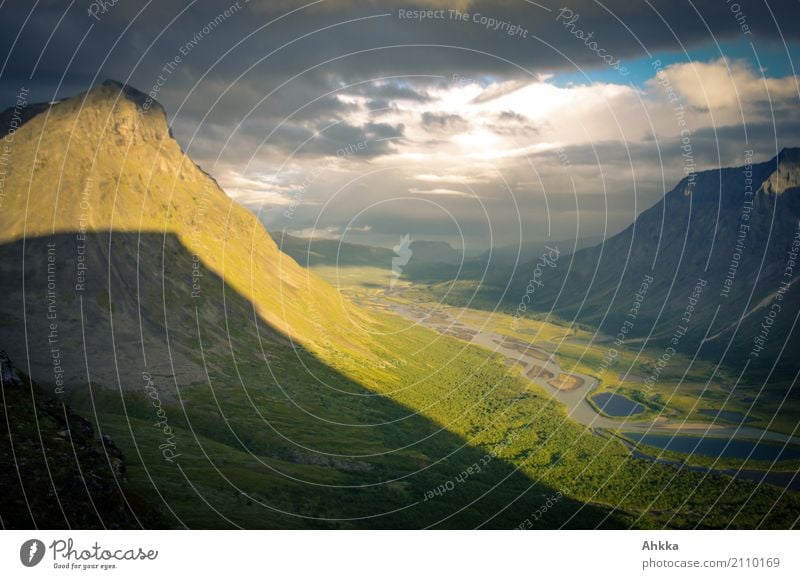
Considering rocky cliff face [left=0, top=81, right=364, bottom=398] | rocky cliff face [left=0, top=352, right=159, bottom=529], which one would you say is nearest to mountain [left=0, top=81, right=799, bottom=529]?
Result: rocky cliff face [left=0, top=352, right=159, bottom=529]

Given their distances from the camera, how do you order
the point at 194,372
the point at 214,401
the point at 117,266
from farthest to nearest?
the point at 117,266 → the point at 194,372 → the point at 214,401

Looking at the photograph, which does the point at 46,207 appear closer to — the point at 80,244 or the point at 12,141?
the point at 80,244

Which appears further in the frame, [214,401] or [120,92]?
[120,92]

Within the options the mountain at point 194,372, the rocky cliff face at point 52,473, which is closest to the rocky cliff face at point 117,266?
the mountain at point 194,372

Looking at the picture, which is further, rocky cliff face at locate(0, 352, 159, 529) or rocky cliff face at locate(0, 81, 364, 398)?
rocky cliff face at locate(0, 81, 364, 398)

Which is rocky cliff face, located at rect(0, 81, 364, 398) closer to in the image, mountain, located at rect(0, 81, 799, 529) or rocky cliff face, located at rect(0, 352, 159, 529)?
mountain, located at rect(0, 81, 799, 529)

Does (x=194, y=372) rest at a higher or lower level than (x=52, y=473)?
lower

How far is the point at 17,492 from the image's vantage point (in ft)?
108

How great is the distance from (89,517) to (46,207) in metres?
117

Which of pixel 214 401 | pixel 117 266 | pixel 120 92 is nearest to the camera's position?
pixel 214 401

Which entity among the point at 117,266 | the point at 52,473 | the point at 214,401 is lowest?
the point at 214,401

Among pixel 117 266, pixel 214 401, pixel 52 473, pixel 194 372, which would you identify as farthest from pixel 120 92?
pixel 52 473

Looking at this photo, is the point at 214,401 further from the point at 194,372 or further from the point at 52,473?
the point at 52,473
